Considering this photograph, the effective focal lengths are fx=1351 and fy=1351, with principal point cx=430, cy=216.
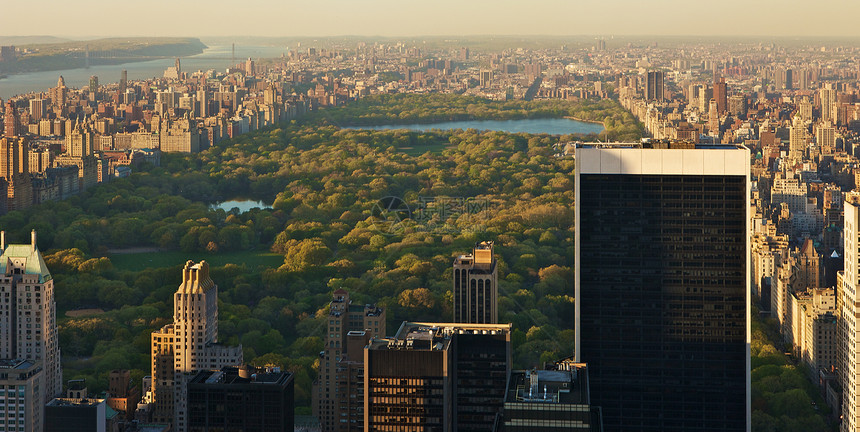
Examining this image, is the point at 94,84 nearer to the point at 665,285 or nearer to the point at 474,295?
the point at 474,295

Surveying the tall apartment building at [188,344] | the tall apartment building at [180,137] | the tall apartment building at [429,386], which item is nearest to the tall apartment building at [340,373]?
the tall apartment building at [188,344]

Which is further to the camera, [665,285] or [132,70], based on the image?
[132,70]

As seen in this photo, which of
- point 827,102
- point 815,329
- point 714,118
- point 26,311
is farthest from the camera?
point 827,102

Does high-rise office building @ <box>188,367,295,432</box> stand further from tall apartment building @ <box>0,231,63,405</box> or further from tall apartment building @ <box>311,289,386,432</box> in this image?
tall apartment building @ <box>0,231,63,405</box>

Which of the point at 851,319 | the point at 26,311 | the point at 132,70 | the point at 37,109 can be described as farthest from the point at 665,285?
the point at 132,70

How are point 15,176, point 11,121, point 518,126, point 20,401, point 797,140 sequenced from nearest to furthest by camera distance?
point 20,401 → point 15,176 → point 11,121 → point 797,140 → point 518,126

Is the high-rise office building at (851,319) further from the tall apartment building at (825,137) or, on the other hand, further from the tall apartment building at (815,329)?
the tall apartment building at (825,137)

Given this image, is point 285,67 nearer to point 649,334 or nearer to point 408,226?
point 408,226
